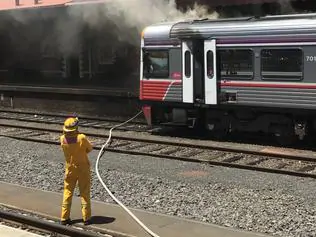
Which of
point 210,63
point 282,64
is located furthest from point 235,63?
point 282,64

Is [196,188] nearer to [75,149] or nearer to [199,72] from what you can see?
[75,149]

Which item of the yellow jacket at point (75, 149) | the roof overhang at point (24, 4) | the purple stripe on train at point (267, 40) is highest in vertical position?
the roof overhang at point (24, 4)

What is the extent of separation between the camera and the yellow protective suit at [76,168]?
7363 mm

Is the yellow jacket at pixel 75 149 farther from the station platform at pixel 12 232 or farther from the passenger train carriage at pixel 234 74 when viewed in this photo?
the passenger train carriage at pixel 234 74

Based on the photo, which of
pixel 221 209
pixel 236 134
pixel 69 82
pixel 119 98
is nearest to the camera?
pixel 221 209

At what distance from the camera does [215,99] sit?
556 inches

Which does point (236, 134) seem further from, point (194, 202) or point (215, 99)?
point (194, 202)

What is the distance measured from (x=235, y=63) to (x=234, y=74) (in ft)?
0.87

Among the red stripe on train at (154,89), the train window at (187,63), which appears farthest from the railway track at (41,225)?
the red stripe on train at (154,89)

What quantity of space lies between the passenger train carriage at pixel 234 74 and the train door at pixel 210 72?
0.01 m

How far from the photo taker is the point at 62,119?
20203 mm

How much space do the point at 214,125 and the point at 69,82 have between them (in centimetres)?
1452

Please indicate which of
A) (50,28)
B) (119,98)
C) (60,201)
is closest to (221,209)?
(60,201)

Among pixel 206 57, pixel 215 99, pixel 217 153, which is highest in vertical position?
pixel 206 57
